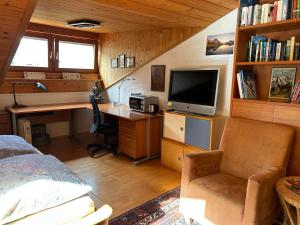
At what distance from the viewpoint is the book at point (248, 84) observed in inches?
95.3

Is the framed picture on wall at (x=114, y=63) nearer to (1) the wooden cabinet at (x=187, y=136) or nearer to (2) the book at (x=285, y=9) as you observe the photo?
(1) the wooden cabinet at (x=187, y=136)

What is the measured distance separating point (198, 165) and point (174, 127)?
3.88ft

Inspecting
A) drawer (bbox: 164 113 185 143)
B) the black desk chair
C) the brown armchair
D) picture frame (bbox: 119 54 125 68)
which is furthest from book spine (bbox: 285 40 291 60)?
picture frame (bbox: 119 54 125 68)

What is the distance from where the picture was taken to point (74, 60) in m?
4.98

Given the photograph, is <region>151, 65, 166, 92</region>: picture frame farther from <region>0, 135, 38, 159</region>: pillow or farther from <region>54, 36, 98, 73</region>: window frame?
<region>0, 135, 38, 159</region>: pillow

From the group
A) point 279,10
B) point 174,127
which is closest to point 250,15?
point 279,10

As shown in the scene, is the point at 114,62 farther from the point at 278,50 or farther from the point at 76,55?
the point at 278,50

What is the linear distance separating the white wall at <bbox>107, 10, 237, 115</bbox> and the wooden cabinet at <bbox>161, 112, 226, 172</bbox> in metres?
0.38

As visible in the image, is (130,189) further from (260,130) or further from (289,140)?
(289,140)

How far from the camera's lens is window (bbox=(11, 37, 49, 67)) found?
4273 mm

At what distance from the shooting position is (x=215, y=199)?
1880 mm

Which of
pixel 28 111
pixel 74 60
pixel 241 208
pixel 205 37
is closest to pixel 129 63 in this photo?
pixel 74 60

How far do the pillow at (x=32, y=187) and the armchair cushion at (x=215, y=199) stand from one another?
99cm

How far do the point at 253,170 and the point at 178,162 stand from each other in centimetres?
127
